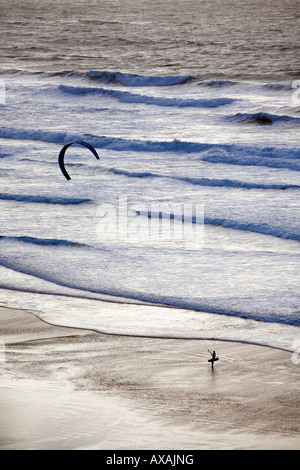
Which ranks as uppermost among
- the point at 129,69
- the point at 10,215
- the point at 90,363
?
the point at 129,69

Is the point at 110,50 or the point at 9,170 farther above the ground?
the point at 110,50

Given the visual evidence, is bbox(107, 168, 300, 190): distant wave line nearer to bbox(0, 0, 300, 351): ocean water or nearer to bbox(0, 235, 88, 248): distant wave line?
bbox(0, 0, 300, 351): ocean water

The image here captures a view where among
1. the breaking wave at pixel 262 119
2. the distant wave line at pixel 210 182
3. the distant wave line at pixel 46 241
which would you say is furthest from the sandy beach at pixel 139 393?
the breaking wave at pixel 262 119

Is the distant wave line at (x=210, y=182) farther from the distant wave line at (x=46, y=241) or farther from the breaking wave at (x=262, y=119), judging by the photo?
Answer: the breaking wave at (x=262, y=119)

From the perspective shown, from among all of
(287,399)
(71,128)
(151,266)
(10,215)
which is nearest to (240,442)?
(287,399)

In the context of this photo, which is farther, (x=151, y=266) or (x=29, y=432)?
(x=151, y=266)

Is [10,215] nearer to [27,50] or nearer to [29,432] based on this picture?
[29,432]

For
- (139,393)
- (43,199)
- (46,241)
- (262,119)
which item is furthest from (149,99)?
(139,393)
